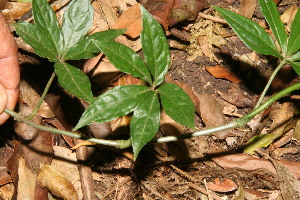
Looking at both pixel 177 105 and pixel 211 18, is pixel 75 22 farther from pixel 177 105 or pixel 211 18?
pixel 211 18

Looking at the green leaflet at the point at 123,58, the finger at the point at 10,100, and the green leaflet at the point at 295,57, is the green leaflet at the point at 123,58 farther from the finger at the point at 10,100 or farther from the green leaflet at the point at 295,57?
the finger at the point at 10,100

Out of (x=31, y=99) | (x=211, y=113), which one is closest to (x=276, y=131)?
(x=211, y=113)

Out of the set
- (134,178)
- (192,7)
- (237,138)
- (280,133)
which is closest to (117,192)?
(134,178)

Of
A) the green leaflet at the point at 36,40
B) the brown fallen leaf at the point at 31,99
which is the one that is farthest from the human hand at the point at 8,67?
the green leaflet at the point at 36,40

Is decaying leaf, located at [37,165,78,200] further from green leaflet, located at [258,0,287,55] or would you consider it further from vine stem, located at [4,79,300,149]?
green leaflet, located at [258,0,287,55]

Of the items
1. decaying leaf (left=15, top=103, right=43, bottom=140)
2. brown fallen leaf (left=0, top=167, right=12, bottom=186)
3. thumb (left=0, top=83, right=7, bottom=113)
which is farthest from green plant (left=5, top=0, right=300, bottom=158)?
brown fallen leaf (left=0, top=167, right=12, bottom=186)

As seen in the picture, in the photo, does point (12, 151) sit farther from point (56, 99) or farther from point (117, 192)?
point (117, 192)
